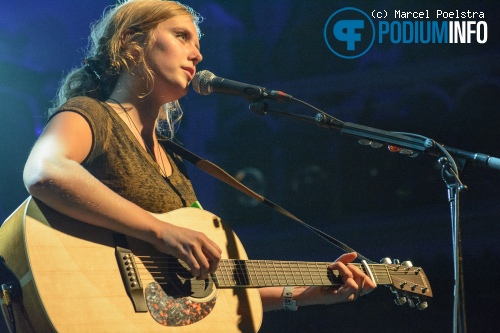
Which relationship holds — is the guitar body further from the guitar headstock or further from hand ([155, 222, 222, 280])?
the guitar headstock

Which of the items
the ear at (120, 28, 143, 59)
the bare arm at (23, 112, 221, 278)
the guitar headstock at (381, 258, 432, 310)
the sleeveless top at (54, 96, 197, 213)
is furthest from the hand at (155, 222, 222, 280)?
the guitar headstock at (381, 258, 432, 310)

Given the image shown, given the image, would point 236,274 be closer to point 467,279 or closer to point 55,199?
point 55,199

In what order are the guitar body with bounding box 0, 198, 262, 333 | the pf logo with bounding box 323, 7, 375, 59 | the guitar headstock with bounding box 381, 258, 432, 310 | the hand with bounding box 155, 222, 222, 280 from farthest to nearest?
the pf logo with bounding box 323, 7, 375, 59 → the guitar headstock with bounding box 381, 258, 432, 310 → the hand with bounding box 155, 222, 222, 280 → the guitar body with bounding box 0, 198, 262, 333

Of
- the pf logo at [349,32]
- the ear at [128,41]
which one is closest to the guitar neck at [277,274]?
the ear at [128,41]

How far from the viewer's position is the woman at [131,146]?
2.11 m

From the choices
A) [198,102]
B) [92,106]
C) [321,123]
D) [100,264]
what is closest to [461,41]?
[198,102]

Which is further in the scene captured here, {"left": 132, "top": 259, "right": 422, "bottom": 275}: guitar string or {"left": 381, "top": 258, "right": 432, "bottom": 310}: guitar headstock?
{"left": 381, "top": 258, "right": 432, "bottom": 310}: guitar headstock

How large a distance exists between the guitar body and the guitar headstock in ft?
3.61

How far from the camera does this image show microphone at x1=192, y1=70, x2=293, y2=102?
100 inches

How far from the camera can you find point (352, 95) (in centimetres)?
466

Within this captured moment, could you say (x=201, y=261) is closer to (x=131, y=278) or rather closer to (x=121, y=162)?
(x=131, y=278)

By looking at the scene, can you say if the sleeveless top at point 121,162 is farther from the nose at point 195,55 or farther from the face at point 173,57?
the nose at point 195,55

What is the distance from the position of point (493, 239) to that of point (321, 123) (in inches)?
94.1

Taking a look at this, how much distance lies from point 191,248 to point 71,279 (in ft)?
1.37
